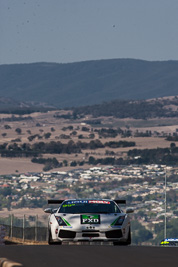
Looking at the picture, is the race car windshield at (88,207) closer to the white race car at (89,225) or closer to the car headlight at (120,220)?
the white race car at (89,225)

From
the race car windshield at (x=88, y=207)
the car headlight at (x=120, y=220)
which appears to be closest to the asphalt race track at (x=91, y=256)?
the car headlight at (x=120, y=220)

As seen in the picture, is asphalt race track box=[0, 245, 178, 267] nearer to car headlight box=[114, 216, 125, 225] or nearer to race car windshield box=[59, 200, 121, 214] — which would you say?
car headlight box=[114, 216, 125, 225]

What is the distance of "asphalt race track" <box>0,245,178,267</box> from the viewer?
15445 millimetres

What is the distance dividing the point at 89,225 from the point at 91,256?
4.46 m

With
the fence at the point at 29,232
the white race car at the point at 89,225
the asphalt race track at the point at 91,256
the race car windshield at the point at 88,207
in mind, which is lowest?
the fence at the point at 29,232

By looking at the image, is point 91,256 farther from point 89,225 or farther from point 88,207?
point 88,207

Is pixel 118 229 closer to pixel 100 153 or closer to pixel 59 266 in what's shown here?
pixel 59 266

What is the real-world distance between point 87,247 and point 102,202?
3106 mm

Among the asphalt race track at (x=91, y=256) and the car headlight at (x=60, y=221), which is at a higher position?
the car headlight at (x=60, y=221)

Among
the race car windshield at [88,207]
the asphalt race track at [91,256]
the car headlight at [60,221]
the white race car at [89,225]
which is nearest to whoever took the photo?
the asphalt race track at [91,256]

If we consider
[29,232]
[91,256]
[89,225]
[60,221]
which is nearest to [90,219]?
[89,225]

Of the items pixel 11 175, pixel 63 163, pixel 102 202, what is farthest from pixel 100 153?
pixel 102 202

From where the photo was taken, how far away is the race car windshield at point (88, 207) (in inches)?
883

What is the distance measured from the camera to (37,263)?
608 inches
